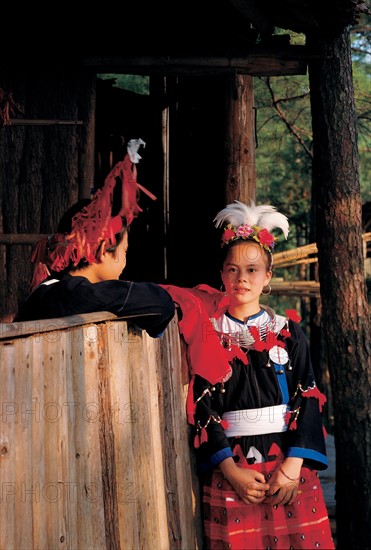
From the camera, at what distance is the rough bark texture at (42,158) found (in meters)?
6.12

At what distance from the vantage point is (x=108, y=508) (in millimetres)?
3461

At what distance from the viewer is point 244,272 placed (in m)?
4.44

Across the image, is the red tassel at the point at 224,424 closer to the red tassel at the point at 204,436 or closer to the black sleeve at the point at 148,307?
the red tassel at the point at 204,436

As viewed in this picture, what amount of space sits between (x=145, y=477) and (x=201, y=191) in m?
3.55

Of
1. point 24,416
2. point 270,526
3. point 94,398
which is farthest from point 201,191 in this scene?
point 24,416

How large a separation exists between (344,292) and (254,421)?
2146 mm

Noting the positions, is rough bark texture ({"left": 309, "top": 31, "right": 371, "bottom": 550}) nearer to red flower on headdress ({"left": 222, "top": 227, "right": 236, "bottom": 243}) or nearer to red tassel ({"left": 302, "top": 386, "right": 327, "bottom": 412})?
red tassel ({"left": 302, "top": 386, "right": 327, "bottom": 412})

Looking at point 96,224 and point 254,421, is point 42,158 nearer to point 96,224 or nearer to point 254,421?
point 96,224

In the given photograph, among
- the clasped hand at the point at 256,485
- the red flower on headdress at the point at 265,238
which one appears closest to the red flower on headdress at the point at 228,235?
the red flower on headdress at the point at 265,238

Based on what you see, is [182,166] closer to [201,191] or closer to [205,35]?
[201,191]

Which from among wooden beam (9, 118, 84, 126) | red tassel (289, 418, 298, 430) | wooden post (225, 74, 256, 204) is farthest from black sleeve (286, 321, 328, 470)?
wooden beam (9, 118, 84, 126)

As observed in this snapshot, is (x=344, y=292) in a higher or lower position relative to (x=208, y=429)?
higher

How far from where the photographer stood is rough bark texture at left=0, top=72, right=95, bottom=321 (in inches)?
241

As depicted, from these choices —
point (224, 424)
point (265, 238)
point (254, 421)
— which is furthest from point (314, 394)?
point (265, 238)
